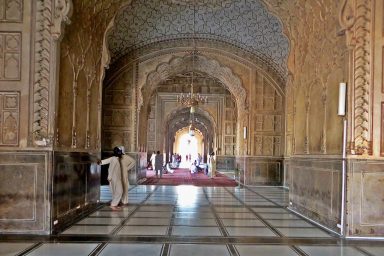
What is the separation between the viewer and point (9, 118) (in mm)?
5410

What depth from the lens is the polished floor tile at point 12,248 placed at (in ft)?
13.9

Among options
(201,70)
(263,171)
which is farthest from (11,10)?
(201,70)

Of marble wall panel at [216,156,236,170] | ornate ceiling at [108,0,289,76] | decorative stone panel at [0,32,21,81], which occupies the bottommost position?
marble wall panel at [216,156,236,170]

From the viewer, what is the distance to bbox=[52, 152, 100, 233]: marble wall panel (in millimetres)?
5648

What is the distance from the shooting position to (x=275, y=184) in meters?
→ 14.1

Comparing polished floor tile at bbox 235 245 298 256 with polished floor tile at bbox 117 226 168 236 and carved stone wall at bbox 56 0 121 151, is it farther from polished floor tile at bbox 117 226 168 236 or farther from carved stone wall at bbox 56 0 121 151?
carved stone wall at bbox 56 0 121 151

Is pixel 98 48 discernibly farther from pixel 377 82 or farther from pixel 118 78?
pixel 118 78

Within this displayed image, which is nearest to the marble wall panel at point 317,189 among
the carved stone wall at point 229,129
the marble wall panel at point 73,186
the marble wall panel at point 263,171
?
the marble wall panel at point 73,186

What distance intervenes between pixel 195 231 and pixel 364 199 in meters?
2.06

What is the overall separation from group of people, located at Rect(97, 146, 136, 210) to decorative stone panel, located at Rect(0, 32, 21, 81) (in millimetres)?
2919

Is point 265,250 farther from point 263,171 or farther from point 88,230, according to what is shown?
point 263,171

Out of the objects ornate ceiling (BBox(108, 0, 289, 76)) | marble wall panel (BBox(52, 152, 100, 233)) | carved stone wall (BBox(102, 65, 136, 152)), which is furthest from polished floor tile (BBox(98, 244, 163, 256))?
carved stone wall (BBox(102, 65, 136, 152))

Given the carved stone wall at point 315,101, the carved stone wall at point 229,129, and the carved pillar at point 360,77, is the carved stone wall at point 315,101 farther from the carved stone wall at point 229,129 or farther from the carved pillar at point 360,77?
the carved stone wall at point 229,129

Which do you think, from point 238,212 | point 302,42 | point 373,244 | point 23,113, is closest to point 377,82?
point 373,244
